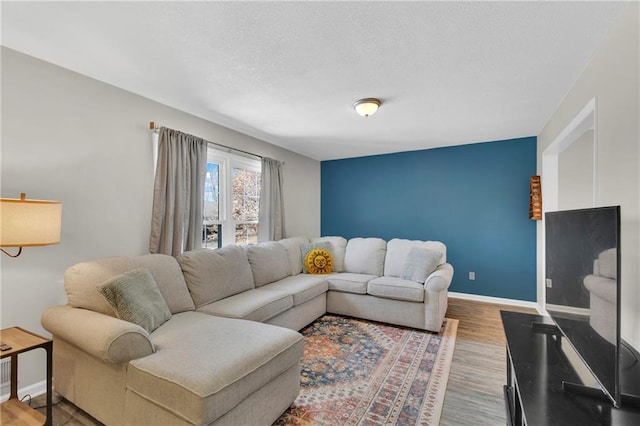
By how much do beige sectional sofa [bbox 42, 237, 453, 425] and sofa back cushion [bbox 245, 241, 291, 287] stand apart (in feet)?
0.07

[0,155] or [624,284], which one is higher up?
[0,155]

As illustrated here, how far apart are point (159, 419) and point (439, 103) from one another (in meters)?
3.27

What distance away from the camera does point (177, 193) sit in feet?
9.70

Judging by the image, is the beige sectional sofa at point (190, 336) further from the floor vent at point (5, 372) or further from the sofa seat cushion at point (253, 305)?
the floor vent at point (5, 372)

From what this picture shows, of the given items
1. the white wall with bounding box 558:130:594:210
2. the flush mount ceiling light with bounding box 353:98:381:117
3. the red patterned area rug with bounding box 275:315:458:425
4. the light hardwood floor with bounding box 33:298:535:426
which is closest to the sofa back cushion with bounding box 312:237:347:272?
the red patterned area rug with bounding box 275:315:458:425

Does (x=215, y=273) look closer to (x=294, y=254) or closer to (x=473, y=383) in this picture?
(x=294, y=254)

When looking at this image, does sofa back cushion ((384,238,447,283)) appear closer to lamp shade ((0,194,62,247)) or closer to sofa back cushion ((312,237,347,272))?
sofa back cushion ((312,237,347,272))

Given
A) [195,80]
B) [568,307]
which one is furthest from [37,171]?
[568,307]

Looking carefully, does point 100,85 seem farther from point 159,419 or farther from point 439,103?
point 439,103

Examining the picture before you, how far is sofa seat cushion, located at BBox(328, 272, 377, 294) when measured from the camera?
3.55 metres

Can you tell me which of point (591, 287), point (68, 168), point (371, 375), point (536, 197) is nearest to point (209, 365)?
point (371, 375)

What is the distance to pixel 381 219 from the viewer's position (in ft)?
17.7

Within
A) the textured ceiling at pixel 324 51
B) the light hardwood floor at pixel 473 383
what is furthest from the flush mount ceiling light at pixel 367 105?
the light hardwood floor at pixel 473 383

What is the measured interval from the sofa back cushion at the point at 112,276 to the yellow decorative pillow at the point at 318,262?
1778 millimetres
